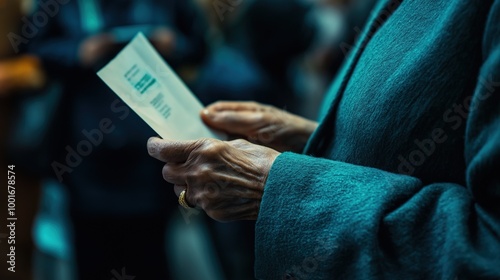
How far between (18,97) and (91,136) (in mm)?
353

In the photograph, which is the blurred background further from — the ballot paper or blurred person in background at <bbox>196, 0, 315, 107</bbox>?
the ballot paper

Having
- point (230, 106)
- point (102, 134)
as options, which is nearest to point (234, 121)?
point (230, 106)

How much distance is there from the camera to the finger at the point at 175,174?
2.40 feet

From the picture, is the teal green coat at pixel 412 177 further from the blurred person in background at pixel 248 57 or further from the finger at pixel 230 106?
the blurred person in background at pixel 248 57

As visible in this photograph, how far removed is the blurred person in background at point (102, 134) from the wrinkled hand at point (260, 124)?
0.60 m

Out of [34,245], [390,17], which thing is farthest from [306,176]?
[34,245]

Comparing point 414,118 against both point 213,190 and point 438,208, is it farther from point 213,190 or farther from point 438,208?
point 213,190

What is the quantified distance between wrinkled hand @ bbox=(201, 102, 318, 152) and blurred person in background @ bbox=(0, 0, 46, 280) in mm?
850

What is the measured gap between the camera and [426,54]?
65cm

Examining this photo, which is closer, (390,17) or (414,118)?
(414,118)

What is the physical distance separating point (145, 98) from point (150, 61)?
0.07 m

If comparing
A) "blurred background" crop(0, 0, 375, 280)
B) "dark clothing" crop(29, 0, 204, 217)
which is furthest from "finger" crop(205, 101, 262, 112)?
"dark clothing" crop(29, 0, 204, 217)

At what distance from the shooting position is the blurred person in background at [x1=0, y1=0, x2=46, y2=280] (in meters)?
1.61

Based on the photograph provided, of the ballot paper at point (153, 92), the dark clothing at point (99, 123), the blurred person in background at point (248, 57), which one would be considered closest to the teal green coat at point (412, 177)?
the ballot paper at point (153, 92)
